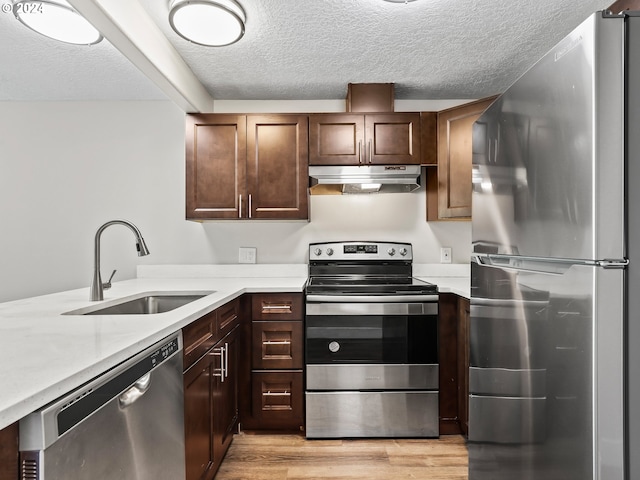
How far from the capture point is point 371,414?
90.3 inches

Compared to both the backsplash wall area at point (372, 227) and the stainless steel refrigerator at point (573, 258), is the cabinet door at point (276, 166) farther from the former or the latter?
the stainless steel refrigerator at point (573, 258)

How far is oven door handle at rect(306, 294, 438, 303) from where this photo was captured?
2.28m

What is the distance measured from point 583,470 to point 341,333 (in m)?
1.46

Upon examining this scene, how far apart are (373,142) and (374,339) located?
125 cm

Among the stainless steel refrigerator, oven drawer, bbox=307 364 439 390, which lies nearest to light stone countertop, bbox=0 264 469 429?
oven drawer, bbox=307 364 439 390

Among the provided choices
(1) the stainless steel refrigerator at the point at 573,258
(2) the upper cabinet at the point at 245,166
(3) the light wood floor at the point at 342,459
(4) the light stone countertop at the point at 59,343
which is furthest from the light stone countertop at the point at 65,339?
(1) the stainless steel refrigerator at the point at 573,258

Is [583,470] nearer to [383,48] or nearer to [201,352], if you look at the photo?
[201,352]

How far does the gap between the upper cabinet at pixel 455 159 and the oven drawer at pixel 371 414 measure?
3.79ft

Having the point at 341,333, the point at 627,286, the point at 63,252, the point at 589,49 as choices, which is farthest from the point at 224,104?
the point at 627,286

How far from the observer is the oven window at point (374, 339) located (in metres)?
2.29

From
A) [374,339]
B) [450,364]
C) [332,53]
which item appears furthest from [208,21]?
[450,364]

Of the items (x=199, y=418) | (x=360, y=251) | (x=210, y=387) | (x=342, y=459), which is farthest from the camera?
(x=360, y=251)

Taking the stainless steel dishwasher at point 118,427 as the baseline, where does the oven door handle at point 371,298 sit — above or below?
above

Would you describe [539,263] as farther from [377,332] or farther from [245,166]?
[245,166]
